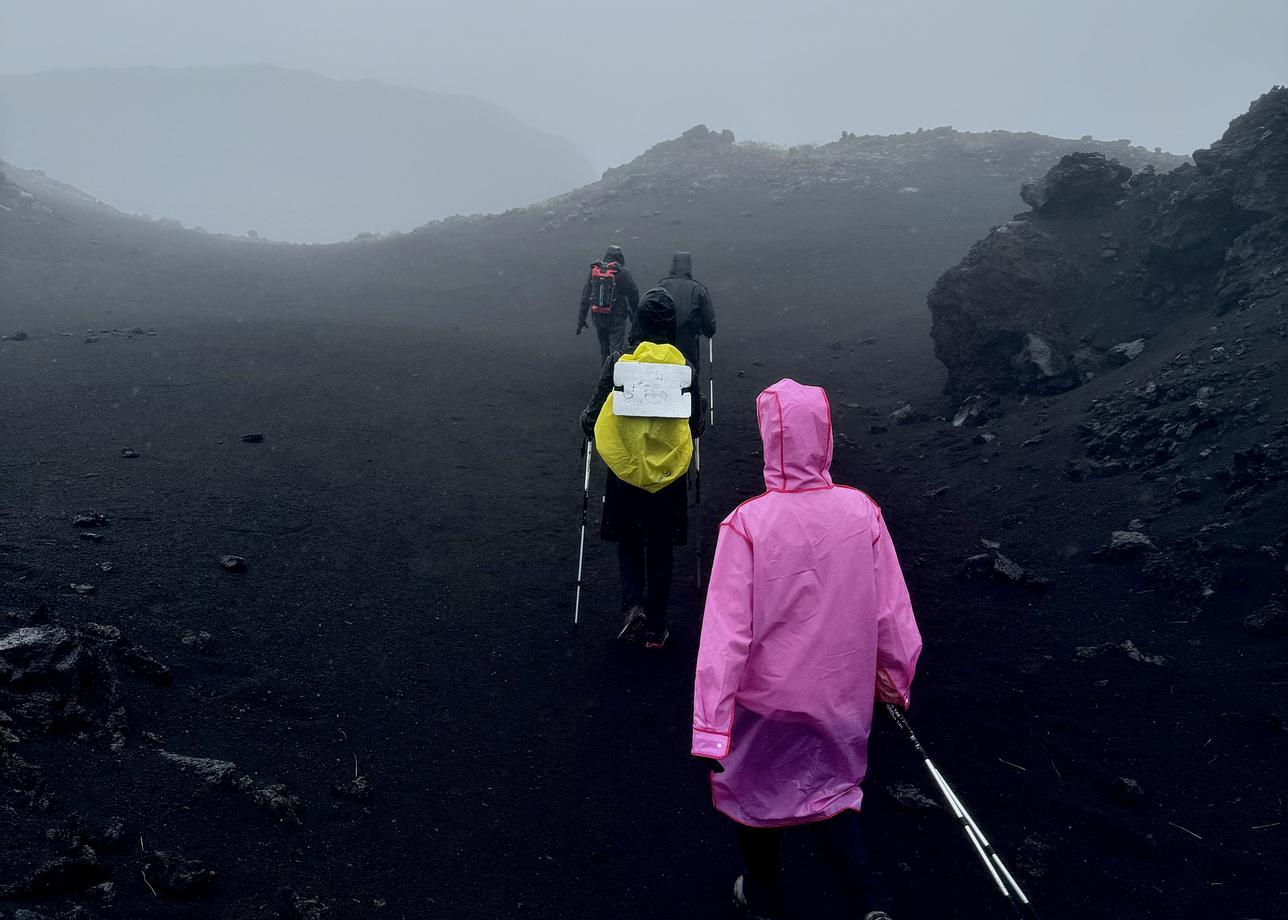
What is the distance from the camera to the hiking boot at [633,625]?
5.54 m

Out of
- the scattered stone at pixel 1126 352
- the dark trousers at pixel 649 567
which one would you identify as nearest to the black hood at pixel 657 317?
the dark trousers at pixel 649 567

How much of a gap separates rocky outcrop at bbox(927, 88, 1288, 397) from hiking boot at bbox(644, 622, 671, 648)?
7287 mm

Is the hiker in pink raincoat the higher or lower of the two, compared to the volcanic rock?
lower

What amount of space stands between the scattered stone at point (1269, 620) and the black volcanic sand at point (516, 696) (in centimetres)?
15

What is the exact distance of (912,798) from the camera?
4.06m

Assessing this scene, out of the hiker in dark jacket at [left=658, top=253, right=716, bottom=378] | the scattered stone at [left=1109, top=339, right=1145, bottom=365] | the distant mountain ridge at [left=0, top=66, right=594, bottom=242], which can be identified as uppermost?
the distant mountain ridge at [left=0, top=66, right=594, bottom=242]

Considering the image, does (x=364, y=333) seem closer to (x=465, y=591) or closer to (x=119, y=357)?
(x=119, y=357)

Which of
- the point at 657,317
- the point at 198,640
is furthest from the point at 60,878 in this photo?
the point at 657,317

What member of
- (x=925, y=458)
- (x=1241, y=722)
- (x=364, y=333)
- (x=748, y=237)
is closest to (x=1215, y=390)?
(x=925, y=458)

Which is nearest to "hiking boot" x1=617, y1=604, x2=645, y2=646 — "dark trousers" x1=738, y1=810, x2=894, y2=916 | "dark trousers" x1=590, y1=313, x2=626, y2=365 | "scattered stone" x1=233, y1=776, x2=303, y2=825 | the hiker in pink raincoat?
"scattered stone" x1=233, y1=776, x2=303, y2=825

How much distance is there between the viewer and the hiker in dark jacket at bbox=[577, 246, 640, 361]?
11414 millimetres

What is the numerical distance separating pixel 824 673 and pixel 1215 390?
7.12 metres

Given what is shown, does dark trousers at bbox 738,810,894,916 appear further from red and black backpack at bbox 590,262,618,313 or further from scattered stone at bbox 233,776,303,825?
red and black backpack at bbox 590,262,618,313

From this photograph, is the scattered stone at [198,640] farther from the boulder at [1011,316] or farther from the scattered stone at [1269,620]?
the boulder at [1011,316]
